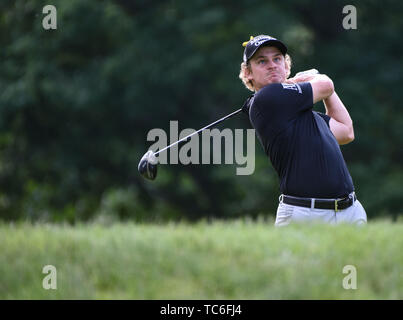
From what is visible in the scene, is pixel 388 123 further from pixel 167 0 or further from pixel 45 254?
pixel 45 254

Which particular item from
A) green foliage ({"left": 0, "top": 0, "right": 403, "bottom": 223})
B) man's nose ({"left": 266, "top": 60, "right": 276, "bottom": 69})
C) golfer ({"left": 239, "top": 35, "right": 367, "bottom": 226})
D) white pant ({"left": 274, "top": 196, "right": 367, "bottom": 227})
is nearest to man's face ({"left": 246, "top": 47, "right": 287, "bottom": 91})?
man's nose ({"left": 266, "top": 60, "right": 276, "bottom": 69})

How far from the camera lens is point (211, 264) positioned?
3.90 m

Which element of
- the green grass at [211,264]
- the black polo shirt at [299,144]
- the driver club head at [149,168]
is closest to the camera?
the green grass at [211,264]

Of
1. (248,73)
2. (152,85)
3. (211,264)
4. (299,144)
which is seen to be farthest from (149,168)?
(152,85)

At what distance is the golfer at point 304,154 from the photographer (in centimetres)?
511

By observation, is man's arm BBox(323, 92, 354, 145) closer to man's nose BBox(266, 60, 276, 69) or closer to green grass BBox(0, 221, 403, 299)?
man's nose BBox(266, 60, 276, 69)

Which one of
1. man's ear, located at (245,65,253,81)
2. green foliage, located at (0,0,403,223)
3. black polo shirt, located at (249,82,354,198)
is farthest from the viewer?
green foliage, located at (0,0,403,223)

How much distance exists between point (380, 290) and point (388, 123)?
1578 centimetres

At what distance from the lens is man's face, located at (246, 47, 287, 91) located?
5.60 m

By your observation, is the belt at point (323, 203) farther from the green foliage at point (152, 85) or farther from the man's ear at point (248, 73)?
the green foliage at point (152, 85)

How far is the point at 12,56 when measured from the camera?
18.0 m

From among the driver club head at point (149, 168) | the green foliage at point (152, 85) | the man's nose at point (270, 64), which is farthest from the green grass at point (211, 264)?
the green foliage at point (152, 85)

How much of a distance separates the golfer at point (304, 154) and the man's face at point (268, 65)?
24 centimetres
